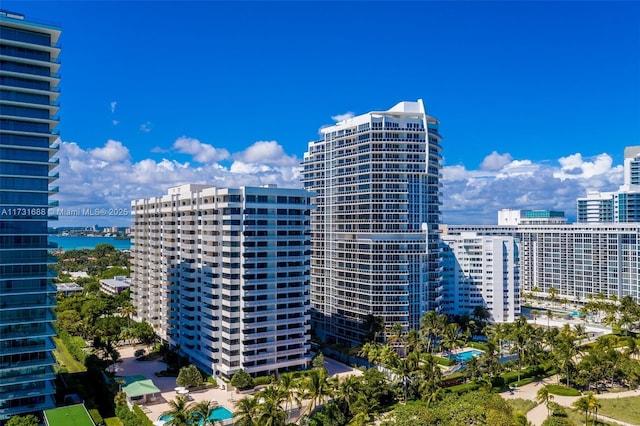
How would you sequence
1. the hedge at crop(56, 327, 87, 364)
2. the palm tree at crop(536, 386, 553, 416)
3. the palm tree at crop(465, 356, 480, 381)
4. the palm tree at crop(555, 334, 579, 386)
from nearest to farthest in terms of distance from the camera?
the palm tree at crop(536, 386, 553, 416) < the palm tree at crop(465, 356, 480, 381) < the palm tree at crop(555, 334, 579, 386) < the hedge at crop(56, 327, 87, 364)

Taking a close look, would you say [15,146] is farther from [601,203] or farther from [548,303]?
[601,203]

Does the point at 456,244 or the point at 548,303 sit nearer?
the point at 456,244

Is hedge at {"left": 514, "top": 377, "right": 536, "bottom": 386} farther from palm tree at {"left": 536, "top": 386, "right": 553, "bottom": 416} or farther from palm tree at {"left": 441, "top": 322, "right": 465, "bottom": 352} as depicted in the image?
palm tree at {"left": 441, "top": 322, "right": 465, "bottom": 352}

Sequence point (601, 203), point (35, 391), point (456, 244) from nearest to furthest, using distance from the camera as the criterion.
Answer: point (35, 391) → point (456, 244) → point (601, 203)

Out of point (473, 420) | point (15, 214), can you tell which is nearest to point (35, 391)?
point (15, 214)

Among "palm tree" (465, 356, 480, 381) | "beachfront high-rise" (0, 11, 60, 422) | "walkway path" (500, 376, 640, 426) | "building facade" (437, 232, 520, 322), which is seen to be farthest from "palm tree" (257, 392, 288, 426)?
"building facade" (437, 232, 520, 322)

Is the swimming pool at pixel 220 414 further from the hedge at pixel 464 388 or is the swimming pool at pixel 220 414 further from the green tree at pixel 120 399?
the hedge at pixel 464 388

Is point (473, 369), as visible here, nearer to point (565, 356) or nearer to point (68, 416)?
point (565, 356)
